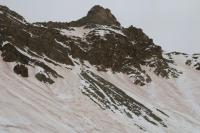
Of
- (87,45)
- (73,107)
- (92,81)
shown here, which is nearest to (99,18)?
(87,45)

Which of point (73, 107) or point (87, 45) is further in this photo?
point (87, 45)

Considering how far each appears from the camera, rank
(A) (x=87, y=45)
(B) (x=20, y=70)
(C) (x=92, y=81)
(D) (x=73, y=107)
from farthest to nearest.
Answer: (A) (x=87, y=45)
(C) (x=92, y=81)
(B) (x=20, y=70)
(D) (x=73, y=107)

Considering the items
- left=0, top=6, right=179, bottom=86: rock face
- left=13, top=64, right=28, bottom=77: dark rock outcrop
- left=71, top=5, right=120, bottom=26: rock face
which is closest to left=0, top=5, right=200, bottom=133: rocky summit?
left=13, top=64, right=28, bottom=77: dark rock outcrop

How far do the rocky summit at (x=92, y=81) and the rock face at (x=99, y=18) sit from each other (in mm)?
302

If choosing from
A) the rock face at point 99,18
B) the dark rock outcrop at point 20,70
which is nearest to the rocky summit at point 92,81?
the dark rock outcrop at point 20,70

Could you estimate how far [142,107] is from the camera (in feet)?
171

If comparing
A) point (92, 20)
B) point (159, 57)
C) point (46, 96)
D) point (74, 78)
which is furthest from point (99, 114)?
point (92, 20)

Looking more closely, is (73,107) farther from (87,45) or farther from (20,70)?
(87,45)

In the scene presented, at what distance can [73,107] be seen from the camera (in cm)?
4147

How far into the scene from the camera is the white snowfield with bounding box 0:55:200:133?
32.2m

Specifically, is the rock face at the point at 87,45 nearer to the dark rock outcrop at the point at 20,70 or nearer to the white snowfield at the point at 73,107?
the dark rock outcrop at the point at 20,70

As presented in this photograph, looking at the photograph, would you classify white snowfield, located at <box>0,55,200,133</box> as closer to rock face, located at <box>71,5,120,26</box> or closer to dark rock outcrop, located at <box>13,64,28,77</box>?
dark rock outcrop, located at <box>13,64,28,77</box>

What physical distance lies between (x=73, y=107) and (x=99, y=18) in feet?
169

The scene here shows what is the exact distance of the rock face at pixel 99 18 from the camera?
88.8 m
